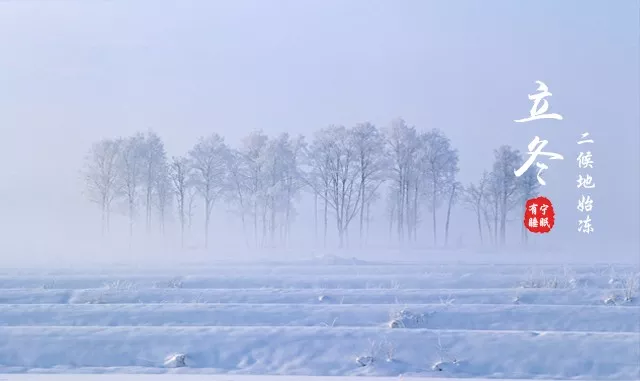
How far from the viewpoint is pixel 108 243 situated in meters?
14.7

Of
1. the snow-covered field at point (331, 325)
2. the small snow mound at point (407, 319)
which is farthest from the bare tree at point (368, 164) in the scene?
the small snow mound at point (407, 319)

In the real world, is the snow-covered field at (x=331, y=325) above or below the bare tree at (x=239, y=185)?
below

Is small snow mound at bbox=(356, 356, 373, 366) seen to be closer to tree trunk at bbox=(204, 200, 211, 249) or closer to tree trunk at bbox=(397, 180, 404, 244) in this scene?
tree trunk at bbox=(204, 200, 211, 249)

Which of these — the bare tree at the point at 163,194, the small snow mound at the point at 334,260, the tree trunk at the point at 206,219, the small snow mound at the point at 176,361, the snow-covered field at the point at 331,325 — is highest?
the bare tree at the point at 163,194

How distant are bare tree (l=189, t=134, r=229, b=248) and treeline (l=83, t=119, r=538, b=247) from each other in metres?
0.02

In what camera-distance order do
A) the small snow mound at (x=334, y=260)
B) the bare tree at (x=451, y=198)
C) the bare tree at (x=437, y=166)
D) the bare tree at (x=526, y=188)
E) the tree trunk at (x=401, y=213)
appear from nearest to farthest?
the bare tree at (x=526, y=188)
the small snow mound at (x=334, y=260)
the bare tree at (x=437, y=166)
the bare tree at (x=451, y=198)
the tree trunk at (x=401, y=213)

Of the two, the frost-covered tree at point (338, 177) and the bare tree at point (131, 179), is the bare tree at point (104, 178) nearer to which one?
the bare tree at point (131, 179)

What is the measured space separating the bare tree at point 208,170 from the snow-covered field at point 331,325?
409 cm

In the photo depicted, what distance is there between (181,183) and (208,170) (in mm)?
745

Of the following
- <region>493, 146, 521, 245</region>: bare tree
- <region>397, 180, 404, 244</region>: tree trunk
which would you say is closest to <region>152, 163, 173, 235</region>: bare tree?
<region>397, 180, 404, 244</region>: tree trunk

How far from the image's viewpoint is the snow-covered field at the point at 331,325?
695cm

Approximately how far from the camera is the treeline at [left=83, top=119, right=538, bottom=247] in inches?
569

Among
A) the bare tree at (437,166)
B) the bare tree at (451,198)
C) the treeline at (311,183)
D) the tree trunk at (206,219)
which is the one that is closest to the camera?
the bare tree at (437,166)

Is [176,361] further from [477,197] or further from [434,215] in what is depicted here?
[434,215]
